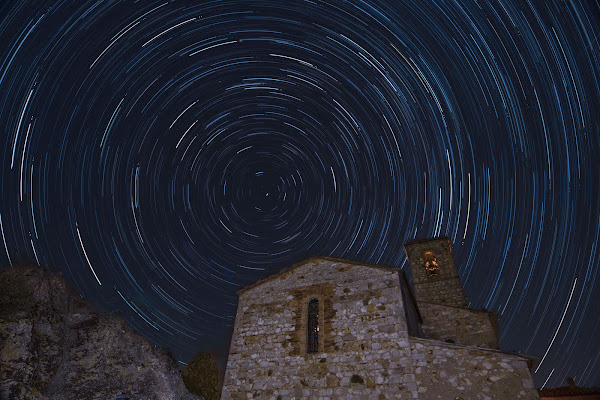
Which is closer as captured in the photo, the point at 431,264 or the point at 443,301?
the point at 443,301

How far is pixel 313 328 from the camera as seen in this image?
13125 millimetres

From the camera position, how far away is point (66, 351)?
1148cm

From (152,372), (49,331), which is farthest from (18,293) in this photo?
(152,372)

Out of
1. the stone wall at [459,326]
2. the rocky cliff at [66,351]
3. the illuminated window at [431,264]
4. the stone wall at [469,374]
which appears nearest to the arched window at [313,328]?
the stone wall at [469,374]

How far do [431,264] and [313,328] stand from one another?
14.9 meters

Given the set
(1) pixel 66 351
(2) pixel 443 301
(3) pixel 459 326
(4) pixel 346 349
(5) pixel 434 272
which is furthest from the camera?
(5) pixel 434 272

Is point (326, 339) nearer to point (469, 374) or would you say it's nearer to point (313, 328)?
point (313, 328)

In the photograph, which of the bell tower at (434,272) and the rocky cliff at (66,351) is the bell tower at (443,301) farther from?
the rocky cliff at (66,351)

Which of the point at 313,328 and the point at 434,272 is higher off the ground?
the point at 434,272

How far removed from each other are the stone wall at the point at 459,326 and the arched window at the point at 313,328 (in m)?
7.90

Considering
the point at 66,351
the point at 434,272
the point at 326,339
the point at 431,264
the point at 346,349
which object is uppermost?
the point at 431,264

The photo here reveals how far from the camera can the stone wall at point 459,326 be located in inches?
720

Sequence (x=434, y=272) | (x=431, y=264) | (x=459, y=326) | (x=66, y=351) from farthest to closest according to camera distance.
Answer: (x=431, y=264) < (x=434, y=272) < (x=459, y=326) < (x=66, y=351)

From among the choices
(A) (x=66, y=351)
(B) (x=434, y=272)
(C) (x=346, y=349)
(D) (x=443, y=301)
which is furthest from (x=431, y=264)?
(A) (x=66, y=351)
